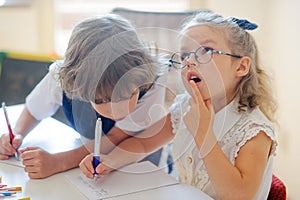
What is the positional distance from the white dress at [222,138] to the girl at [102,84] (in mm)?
104

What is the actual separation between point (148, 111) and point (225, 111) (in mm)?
204

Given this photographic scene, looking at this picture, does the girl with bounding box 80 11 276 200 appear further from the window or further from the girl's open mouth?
the window

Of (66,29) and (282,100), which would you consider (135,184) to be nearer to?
(282,100)

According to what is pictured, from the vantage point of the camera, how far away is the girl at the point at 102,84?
94cm

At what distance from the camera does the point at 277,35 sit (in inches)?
82.6

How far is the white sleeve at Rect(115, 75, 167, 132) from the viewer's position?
1108mm

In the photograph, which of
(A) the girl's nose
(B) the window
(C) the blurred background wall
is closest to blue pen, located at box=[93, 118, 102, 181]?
(A) the girl's nose

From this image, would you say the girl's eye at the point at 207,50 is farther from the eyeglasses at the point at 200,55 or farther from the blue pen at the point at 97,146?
the blue pen at the point at 97,146

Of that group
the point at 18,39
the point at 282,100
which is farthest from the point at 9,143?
the point at 18,39

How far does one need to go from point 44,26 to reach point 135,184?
1.93 meters

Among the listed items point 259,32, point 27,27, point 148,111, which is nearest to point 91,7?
point 27,27

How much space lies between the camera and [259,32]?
88.6 inches

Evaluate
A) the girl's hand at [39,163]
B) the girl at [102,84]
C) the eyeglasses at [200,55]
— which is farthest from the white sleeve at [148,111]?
the girl's hand at [39,163]

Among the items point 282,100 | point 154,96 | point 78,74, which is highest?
point 78,74
